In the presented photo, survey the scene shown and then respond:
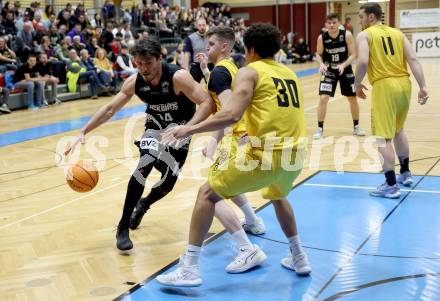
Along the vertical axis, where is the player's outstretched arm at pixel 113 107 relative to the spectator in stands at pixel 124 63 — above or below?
above

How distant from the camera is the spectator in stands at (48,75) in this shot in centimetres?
1415

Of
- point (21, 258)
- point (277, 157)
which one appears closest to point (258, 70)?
point (277, 157)

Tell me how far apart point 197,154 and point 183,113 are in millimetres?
3545

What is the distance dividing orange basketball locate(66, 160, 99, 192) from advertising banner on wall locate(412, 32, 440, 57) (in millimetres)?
25433

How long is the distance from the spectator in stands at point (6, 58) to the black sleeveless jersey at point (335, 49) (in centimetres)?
799

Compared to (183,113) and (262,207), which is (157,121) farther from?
(262,207)

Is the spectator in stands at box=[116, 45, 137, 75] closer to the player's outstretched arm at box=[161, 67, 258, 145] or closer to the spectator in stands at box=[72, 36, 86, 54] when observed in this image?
the spectator in stands at box=[72, 36, 86, 54]

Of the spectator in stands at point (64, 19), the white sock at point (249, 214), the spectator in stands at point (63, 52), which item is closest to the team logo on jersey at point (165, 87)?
the white sock at point (249, 214)

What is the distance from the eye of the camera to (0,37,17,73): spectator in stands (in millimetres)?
13602

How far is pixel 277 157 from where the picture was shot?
138 inches

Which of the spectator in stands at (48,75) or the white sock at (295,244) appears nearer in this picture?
the white sock at (295,244)

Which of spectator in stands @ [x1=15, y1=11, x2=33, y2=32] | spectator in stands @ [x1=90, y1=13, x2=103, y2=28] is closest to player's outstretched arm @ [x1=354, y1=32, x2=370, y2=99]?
spectator in stands @ [x1=15, y1=11, x2=33, y2=32]

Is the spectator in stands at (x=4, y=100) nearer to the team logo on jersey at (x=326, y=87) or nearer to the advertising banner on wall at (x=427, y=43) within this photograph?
the team logo on jersey at (x=326, y=87)

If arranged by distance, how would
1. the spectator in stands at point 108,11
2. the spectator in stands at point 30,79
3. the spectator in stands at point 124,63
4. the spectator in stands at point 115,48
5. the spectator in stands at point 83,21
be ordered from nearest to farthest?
the spectator in stands at point 30,79
the spectator in stands at point 124,63
the spectator in stands at point 115,48
the spectator in stands at point 83,21
the spectator in stands at point 108,11
